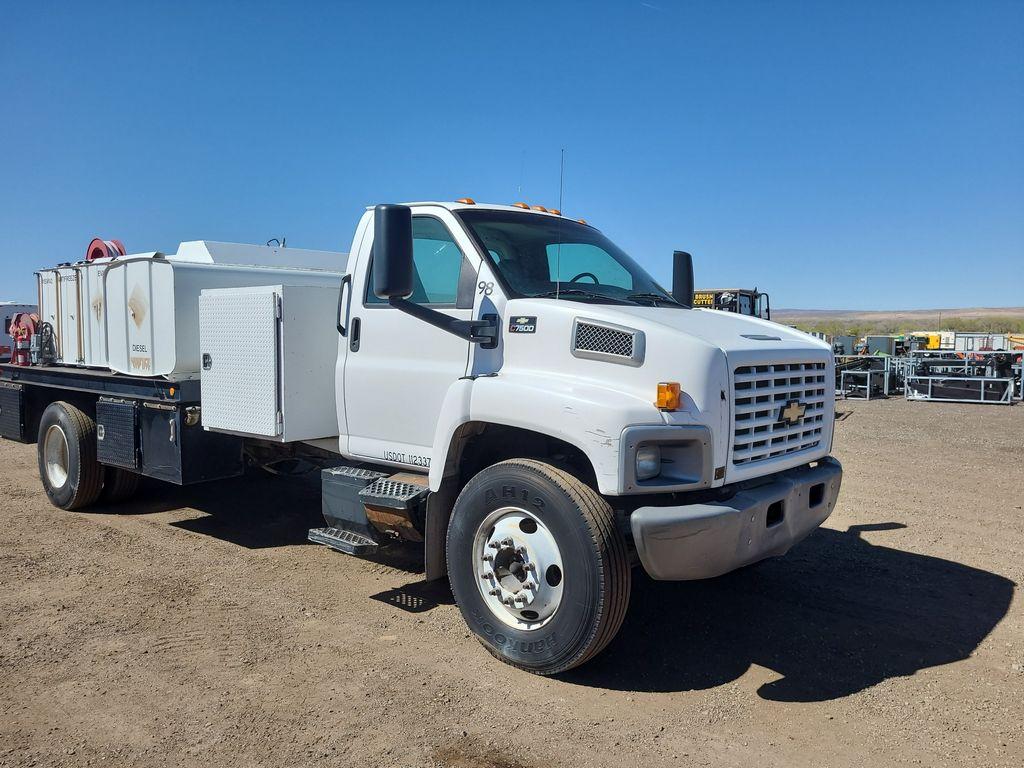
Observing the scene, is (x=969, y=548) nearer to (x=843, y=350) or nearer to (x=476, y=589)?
(x=476, y=589)

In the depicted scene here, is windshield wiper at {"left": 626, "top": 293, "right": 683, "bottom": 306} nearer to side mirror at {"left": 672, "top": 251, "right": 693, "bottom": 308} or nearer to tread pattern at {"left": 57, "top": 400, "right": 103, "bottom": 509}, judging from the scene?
side mirror at {"left": 672, "top": 251, "right": 693, "bottom": 308}

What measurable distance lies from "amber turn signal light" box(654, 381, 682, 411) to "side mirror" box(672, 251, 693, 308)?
2366mm

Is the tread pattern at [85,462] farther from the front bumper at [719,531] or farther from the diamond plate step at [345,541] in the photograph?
the front bumper at [719,531]

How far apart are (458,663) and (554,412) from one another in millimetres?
1519

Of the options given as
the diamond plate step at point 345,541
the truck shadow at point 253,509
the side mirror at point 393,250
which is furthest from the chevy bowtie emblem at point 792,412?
the truck shadow at point 253,509

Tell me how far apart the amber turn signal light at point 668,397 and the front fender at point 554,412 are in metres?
0.05

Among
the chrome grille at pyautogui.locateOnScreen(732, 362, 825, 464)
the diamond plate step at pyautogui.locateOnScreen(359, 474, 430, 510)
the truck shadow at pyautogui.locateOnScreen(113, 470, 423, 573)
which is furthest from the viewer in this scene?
the truck shadow at pyautogui.locateOnScreen(113, 470, 423, 573)

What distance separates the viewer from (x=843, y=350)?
25.6 m

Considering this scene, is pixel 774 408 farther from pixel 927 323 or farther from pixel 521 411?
pixel 927 323

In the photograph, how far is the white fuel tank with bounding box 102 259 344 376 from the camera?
6.35 meters

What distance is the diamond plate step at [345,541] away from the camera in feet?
16.6

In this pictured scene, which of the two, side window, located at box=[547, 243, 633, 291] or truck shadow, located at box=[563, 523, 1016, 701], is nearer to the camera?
truck shadow, located at box=[563, 523, 1016, 701]

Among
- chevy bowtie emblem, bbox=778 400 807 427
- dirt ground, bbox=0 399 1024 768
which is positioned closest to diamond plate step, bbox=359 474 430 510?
dirt ground, bbox=0 399 1024 768

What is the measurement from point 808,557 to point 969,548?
1.47m
